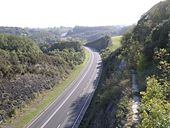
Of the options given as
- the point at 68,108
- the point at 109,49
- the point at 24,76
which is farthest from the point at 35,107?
the point at 109,49

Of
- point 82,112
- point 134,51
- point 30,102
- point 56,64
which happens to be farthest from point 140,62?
point 56,64

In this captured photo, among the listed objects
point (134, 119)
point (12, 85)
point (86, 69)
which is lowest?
point (86, 69)

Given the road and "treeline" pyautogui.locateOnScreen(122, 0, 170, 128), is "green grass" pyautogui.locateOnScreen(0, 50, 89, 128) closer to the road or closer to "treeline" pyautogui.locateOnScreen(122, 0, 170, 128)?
the road

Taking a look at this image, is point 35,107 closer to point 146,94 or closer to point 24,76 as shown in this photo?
point 24,76

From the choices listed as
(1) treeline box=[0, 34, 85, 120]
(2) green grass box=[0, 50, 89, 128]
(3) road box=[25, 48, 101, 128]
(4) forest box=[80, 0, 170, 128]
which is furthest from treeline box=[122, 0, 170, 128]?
(1) treeline box=[0, 34, 85, 120]

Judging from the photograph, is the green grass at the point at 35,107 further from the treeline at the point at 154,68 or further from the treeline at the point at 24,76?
the treeline at the point at 154,68

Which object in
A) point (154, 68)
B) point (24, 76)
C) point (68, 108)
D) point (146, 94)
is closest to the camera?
point (146, 94)

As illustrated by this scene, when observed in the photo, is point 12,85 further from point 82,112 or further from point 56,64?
point 56,64
